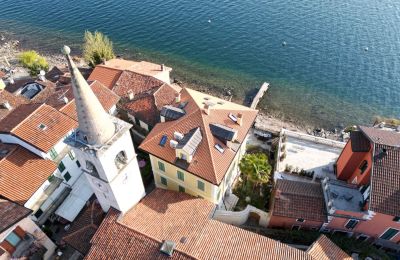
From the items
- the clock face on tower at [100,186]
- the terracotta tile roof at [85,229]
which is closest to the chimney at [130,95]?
the terracotta tile roof at [85,229]

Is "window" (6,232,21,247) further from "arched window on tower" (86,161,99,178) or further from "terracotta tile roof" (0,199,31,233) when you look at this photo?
"arched window on tower" (86,161,99,178)

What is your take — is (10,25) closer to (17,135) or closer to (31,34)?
(31,34)

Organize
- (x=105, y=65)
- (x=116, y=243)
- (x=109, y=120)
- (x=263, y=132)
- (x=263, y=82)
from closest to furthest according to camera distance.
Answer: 1. (x=109, y=120)
2. (x=116, y=243)
3. (x=263, y=132)
4. (x=105, y=65)
5. (x=263, y=82)

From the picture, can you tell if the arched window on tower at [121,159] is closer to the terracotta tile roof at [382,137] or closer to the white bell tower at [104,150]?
the white bell tower at [104,150]

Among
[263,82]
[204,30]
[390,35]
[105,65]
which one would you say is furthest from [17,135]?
[390,35]

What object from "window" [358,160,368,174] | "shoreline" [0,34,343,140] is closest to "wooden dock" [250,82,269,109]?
"shoreline" [0,34,343,140]

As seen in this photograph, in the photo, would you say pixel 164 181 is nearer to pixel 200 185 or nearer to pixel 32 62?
pixel 200 185
